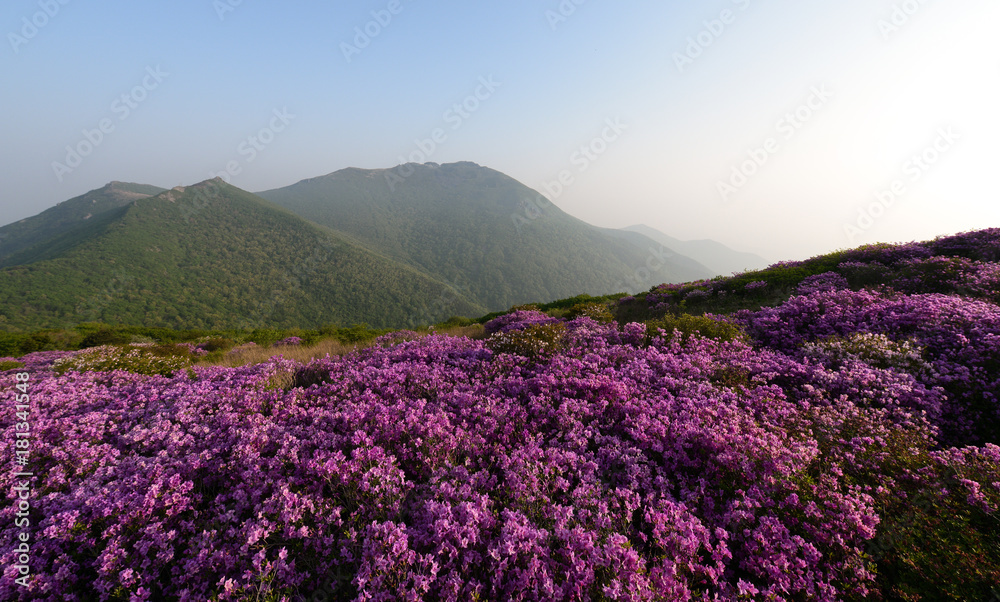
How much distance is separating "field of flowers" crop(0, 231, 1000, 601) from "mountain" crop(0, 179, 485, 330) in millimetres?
94723

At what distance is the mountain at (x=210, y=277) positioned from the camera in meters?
77.2

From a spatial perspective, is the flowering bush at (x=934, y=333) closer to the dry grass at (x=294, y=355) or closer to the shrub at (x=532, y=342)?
the shrub at (x=532, y=342)

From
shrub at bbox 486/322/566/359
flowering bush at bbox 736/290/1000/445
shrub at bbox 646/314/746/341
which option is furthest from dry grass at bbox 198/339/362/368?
flowering bush at bbox 736/290/1000/445

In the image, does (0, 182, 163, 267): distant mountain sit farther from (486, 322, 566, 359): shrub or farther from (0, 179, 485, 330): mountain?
(486, 322, 566, 359): shrub

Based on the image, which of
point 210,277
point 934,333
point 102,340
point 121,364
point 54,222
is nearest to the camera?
point 934,333

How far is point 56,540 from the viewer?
9.98 feet

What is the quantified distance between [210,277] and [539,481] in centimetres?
13351

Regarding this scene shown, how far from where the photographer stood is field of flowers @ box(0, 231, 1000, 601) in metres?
2.73

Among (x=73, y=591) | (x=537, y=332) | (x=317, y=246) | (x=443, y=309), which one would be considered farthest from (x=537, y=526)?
(x=317, y=246)

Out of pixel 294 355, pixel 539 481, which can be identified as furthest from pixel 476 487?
pixel 294 355

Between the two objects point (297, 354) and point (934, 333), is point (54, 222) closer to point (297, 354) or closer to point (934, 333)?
point (297, 354)

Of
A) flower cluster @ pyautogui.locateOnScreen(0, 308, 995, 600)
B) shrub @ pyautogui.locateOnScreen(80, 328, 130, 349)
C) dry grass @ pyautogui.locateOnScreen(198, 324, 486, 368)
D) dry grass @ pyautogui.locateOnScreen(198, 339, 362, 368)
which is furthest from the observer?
shrub @ pyautogui.locateOnScreen(80, 328, 130, 349)

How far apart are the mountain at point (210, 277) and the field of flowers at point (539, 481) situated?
94.7 m

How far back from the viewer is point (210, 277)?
103750 mm
